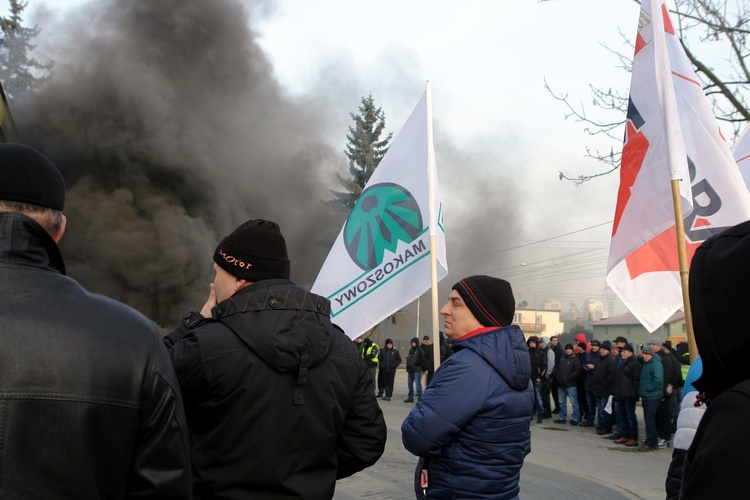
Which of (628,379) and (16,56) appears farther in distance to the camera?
(16,56)

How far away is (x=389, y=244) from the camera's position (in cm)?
489

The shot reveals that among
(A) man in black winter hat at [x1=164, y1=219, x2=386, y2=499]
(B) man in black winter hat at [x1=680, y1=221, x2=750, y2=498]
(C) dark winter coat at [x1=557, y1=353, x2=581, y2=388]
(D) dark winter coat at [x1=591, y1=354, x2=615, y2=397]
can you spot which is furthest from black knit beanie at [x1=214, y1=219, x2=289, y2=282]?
(C) dark winter coat at [x1=557, y1=353, x2=581, y2=388]

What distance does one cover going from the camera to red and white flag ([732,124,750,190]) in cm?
537

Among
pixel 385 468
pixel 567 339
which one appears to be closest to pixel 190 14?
pixel 385 468

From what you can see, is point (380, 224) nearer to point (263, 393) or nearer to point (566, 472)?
point (263, 393)

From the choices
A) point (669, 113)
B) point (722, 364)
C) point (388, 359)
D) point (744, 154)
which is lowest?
point (722, 364)

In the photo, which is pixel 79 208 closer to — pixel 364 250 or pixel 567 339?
pixel 364 250

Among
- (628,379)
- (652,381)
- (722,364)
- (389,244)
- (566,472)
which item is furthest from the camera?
(628,379)

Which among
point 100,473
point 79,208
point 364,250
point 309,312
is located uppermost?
point 79,208

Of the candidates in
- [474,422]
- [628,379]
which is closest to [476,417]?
[474,422]

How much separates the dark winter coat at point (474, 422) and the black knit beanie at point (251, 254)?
2.72 feet

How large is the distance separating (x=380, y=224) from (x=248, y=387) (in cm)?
303

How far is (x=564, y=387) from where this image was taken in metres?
12.0

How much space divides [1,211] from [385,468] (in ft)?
20.6
